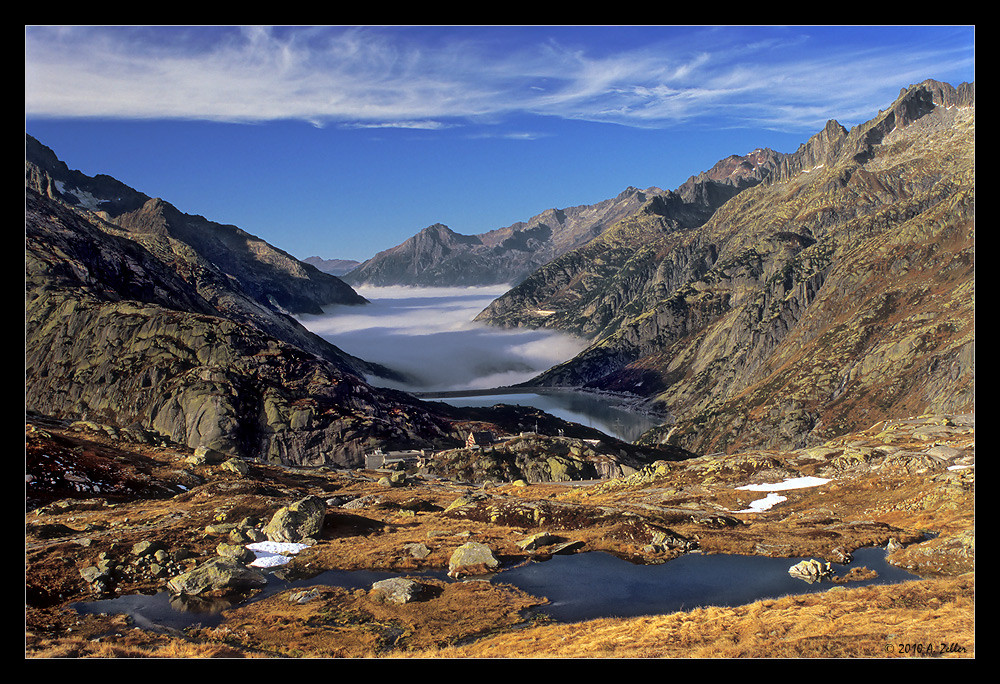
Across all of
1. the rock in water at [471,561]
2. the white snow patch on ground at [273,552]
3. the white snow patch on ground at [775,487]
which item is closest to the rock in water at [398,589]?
the rock in water at [471,561]

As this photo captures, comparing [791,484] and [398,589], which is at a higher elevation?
[398,589]

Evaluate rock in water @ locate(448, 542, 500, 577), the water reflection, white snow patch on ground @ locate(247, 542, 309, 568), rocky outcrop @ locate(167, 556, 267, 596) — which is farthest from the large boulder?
the water reflection

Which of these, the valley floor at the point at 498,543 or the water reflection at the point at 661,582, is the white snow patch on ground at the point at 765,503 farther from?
the water reflection at the point at 661,582

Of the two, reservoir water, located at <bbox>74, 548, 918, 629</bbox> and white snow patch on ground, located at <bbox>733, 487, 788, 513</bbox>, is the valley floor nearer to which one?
white snow patch on ground, located at <bbox>733, 487, 788, 513</bbox>

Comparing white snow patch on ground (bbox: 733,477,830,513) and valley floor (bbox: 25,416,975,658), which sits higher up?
valley floor (bbox: 25,416,975,658)

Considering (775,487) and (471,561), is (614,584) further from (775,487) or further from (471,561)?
(775,487)

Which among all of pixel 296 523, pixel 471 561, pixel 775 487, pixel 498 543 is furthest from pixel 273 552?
pixel 775 487
